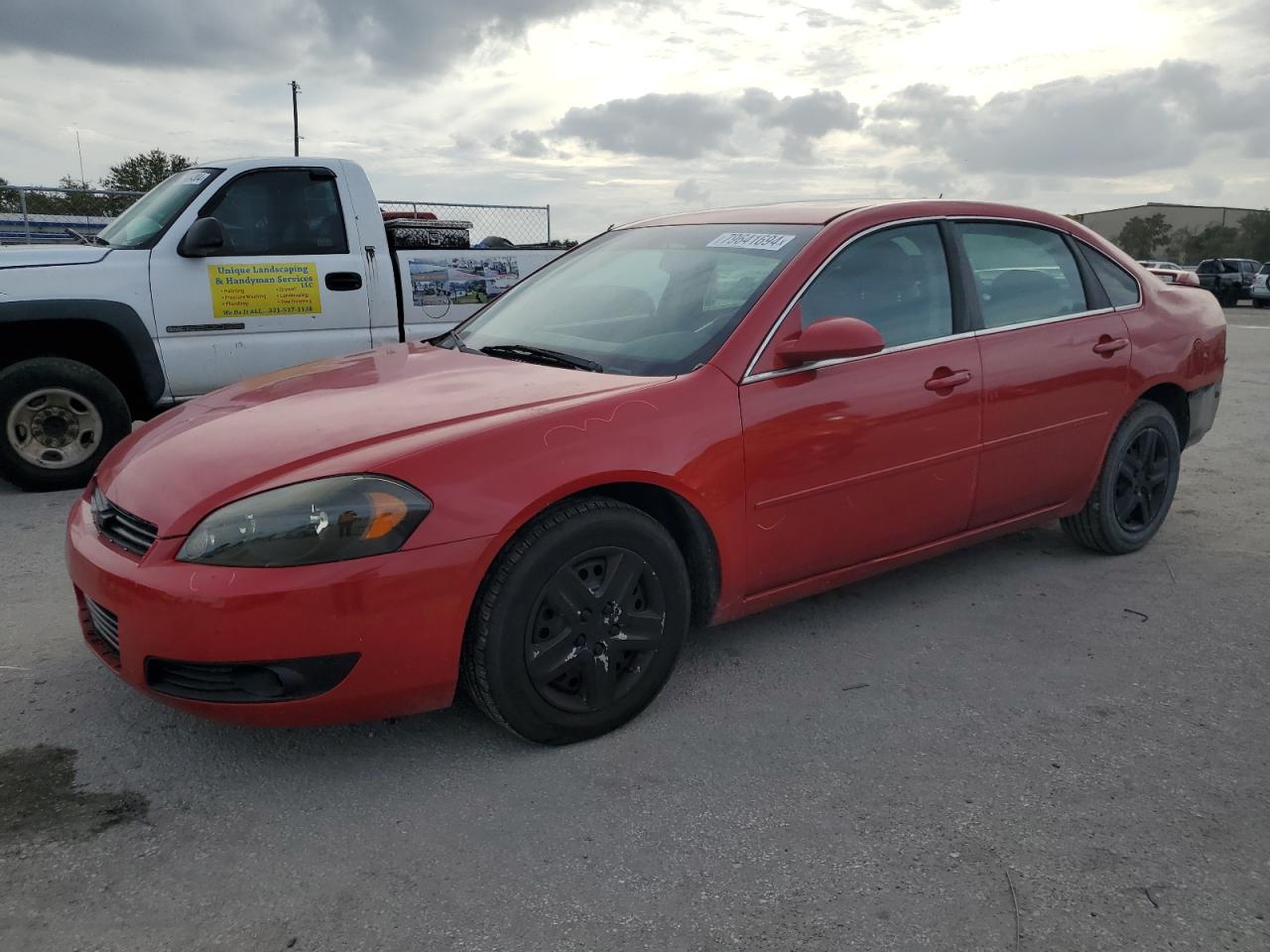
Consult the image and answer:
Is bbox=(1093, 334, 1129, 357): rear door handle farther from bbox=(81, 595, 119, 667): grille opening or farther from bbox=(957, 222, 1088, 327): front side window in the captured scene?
bbox=(81, 595, 119, 667): grille opening

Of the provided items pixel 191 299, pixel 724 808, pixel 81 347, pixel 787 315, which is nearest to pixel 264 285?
pixel 191 299

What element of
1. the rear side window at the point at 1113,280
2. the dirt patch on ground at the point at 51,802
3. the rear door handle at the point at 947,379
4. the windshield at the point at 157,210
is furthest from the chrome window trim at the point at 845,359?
the windshield at the point at 157,210

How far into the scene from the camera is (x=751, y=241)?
3.64 metres

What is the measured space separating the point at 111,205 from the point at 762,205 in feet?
46.7

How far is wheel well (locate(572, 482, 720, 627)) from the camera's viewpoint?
3.03 meters

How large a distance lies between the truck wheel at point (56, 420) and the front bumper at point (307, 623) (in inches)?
→ 139

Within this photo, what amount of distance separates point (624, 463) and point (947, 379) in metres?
1.42

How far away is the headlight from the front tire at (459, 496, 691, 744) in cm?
31

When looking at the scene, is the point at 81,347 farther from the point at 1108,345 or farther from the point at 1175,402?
the point at 1175,402

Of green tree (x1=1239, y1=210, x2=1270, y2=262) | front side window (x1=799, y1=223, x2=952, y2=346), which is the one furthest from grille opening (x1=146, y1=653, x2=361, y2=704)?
green tree (x1=1239, y1=210, x2=1270, y2=262)

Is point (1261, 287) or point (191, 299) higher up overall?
point (191, 299)

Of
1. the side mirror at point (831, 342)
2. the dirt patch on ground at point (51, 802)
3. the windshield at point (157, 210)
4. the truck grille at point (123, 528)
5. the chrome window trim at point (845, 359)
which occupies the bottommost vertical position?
the dirt patch on ground at point (51, 802)

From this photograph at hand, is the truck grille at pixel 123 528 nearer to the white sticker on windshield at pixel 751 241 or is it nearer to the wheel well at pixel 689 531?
the wheel well at pixel 689 531

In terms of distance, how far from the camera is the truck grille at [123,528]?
8.69ft
